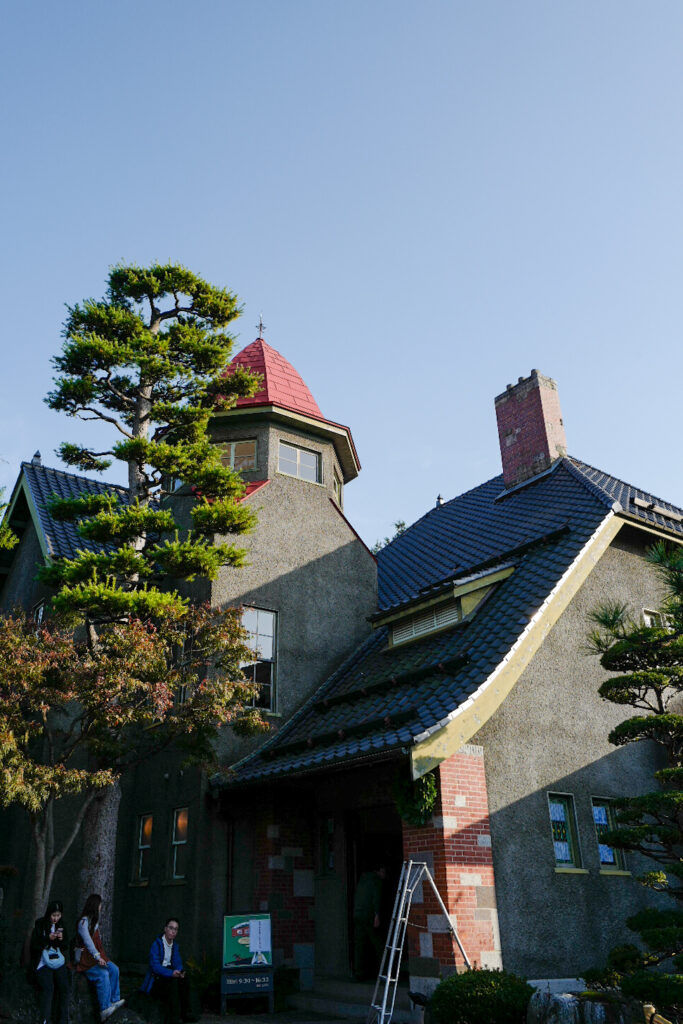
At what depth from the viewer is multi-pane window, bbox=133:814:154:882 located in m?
15.6

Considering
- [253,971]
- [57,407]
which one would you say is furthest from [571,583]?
[57,407]

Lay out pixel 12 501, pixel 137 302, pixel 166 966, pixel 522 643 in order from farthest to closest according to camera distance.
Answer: pixel 12 501 < pixel 137 302 < pixel 522 643 < pixel 166 966

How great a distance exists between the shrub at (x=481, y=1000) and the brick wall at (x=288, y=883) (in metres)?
4.94

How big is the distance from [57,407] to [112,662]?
18.6 ft

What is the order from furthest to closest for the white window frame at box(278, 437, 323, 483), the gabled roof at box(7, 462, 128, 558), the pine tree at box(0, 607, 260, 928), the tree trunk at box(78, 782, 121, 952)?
the white window frame at box(278, 437, 323, 483) < the gabled roof at box(7, 462, 128, 558) < the tree trunk at box(78, 782, 121, 952) < the pine tree at box(0, 607, 260, 928)

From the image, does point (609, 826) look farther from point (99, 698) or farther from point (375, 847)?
point (99, 698)

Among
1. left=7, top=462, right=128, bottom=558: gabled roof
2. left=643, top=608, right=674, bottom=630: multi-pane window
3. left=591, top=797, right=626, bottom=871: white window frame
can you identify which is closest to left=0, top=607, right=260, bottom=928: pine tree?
left=7, top=462, right=128, bottom=558: gabled roof

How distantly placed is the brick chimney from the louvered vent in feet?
17.3

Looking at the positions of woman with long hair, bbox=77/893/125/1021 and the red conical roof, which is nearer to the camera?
woman with long hair, bbox=77/893/125/1021

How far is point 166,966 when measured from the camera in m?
10.9

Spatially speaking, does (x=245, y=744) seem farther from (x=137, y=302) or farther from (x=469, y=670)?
(x=137, y=302)

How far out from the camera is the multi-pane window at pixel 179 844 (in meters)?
14.4

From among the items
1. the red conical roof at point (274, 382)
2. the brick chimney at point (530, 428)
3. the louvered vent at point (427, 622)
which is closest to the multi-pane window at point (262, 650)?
the louvered vent at point (427, 622)

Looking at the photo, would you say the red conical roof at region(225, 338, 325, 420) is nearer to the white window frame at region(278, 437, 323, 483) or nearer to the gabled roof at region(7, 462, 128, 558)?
the white window frame at region(278, 437, 323, 483)
